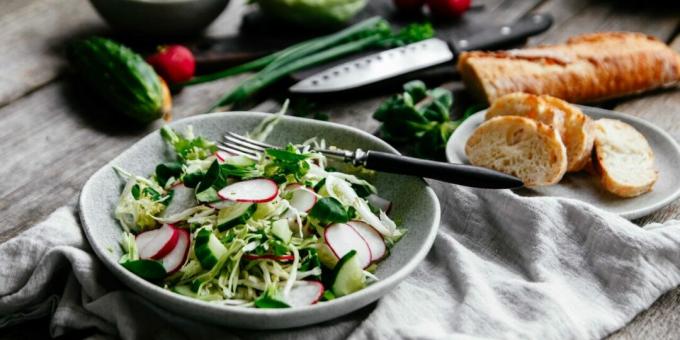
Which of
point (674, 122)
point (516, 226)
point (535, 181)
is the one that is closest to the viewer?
point (516, 226)

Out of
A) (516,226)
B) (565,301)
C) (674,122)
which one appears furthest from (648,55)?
(565,301)

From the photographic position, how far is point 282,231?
6.45 ft

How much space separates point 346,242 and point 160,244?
445 mm

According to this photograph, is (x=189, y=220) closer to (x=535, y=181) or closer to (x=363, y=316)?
(x=363, y=316)

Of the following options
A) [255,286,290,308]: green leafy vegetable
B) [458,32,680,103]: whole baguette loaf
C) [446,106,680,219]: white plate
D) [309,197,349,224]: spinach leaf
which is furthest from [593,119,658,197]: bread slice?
[255,286,290,308]: green leafy vegetable

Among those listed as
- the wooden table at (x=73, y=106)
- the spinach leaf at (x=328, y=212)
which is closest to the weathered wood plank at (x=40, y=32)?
the wooden table at (x=73, y=106)

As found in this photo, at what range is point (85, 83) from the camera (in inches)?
123

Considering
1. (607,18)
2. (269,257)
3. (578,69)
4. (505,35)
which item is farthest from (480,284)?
(607,18)

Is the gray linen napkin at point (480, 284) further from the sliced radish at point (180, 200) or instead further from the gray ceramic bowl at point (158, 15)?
the gray ceramic bowl at point (158, 15)

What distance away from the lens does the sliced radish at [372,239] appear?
204 centimetres

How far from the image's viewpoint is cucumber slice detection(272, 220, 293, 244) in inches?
77.0

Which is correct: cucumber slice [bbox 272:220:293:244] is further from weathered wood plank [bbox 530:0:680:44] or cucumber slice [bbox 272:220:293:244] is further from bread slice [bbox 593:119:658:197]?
weathered wood plank [bbox 530:0:680:44]

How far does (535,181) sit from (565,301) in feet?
1.76

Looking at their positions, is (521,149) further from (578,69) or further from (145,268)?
(145,268)
